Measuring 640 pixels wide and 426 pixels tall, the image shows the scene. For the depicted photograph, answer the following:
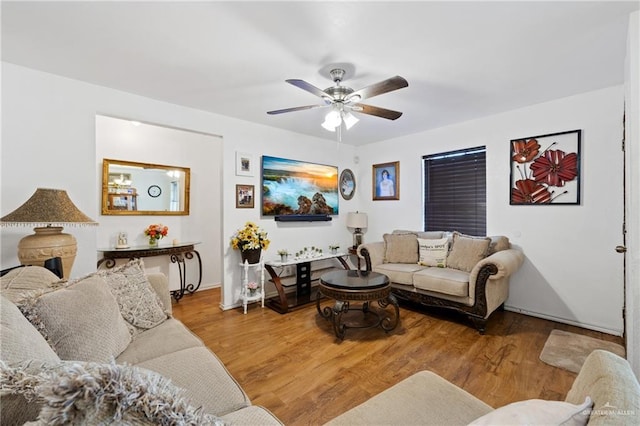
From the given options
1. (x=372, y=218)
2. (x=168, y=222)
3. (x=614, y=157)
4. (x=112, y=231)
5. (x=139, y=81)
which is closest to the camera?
(x=139, y=81)

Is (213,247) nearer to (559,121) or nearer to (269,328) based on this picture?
(269,328)

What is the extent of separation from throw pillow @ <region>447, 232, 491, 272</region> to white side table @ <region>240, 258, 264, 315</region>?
92.3 inches

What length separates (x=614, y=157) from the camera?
2.78 metres

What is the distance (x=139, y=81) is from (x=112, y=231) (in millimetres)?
2081

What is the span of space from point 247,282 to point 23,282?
2.27m

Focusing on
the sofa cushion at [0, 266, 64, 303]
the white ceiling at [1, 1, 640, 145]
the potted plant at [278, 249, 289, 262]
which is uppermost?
the white ceiling at [1, 1, 640, 145]

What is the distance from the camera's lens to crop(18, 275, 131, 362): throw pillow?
1197 mm

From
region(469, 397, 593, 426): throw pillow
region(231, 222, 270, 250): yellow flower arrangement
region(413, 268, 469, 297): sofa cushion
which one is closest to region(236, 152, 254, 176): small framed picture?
region(231, 222, 270, 250): yellow flower arrangement

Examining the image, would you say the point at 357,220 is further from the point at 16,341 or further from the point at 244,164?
the point at 16,341

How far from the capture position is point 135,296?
182 cm

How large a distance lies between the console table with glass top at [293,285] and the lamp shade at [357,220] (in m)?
0.73

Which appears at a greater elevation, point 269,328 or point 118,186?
point 118,186

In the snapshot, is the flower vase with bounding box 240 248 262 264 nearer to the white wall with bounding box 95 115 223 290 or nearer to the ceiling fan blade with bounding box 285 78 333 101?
the white wall with bounding box 95 115 223 290

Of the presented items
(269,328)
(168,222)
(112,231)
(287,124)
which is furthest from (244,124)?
(269,328)
